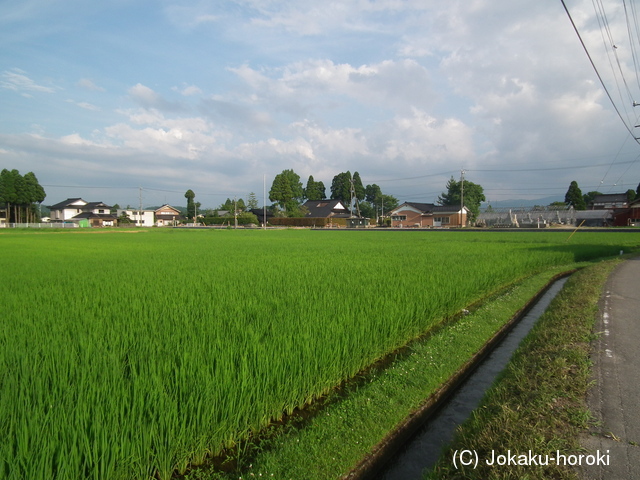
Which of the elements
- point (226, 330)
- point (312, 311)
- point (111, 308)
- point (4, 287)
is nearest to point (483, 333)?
point (312, 311)

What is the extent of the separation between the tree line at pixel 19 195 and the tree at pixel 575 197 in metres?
93.5

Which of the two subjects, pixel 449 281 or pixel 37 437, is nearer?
pixel 37 437

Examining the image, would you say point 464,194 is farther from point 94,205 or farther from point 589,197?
point 94,205

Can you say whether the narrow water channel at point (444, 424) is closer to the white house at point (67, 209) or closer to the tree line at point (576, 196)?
the tree line at point (576, 196)

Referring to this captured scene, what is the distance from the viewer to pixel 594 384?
342 cm

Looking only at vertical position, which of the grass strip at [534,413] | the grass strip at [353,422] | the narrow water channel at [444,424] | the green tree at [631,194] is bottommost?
the narrow water channel at [444,424]

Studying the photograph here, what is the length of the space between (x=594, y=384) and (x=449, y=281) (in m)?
3.78

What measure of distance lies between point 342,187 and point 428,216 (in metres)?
28.8

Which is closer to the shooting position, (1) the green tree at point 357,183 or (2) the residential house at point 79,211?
(2) the residential house at point 79,211

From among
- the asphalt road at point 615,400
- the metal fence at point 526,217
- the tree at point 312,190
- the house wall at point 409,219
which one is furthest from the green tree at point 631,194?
the asphalt road at point 615,400

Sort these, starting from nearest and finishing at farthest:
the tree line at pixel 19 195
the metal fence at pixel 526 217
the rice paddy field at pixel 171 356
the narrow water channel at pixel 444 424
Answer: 1. the rice paddy field at pixel 171 356
2. the narrow water channel at pixel 444 424
3. the metal fence at pixel 526 217
4. the tree line at pixel 19 195

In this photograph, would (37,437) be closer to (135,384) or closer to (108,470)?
(108,470)

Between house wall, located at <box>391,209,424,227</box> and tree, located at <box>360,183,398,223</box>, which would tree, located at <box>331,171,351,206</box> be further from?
house wall, located at <box>391,209,424,227</box>

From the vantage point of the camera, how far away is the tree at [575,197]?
2726 inches
